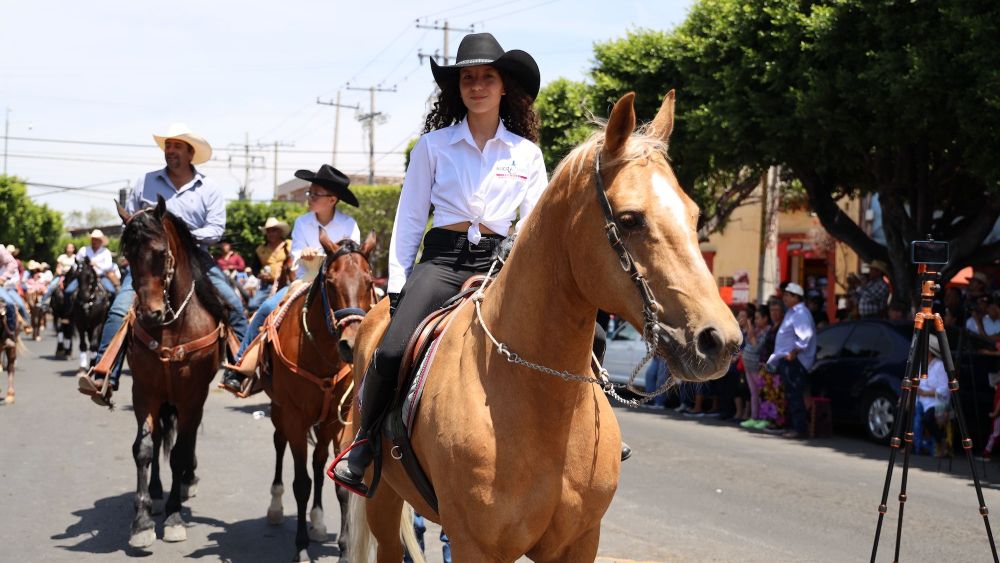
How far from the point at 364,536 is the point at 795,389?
10.6m

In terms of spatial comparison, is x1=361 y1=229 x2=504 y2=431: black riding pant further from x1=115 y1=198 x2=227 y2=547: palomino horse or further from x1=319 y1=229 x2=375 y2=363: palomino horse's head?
x1=115 y1=198 x2=227 y2=547: palomino horse

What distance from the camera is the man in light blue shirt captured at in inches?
333

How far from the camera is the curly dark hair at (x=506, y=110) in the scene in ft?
16.1

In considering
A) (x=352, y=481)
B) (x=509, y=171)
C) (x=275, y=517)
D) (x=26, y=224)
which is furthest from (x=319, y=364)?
(x=26, y=224)

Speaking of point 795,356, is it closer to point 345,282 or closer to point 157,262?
point 345,282

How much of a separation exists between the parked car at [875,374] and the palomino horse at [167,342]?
29.4 ft

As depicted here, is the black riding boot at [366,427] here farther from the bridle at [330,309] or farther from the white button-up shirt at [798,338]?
the white button-up shirt at [798,338]

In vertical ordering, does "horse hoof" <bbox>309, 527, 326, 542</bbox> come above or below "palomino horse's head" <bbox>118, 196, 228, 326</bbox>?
below

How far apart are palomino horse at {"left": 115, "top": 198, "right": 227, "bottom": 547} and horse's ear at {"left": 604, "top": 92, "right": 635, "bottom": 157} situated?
5078 mm

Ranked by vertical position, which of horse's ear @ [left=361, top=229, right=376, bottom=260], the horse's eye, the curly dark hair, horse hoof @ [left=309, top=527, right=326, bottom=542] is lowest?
horse hoof @ [left=309, top=527, right=326, bottom=542]

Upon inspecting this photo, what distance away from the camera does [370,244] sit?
24.8ft

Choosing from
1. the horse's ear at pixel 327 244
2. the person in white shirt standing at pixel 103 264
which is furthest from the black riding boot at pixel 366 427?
the person in white shirt standing at pixel 103 264

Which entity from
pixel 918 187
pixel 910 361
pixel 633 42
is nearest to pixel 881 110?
pixel 918 187

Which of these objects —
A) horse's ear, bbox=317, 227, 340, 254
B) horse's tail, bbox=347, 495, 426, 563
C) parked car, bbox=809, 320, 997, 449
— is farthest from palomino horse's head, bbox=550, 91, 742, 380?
parked car, bbox=809, 320, 997, 449
